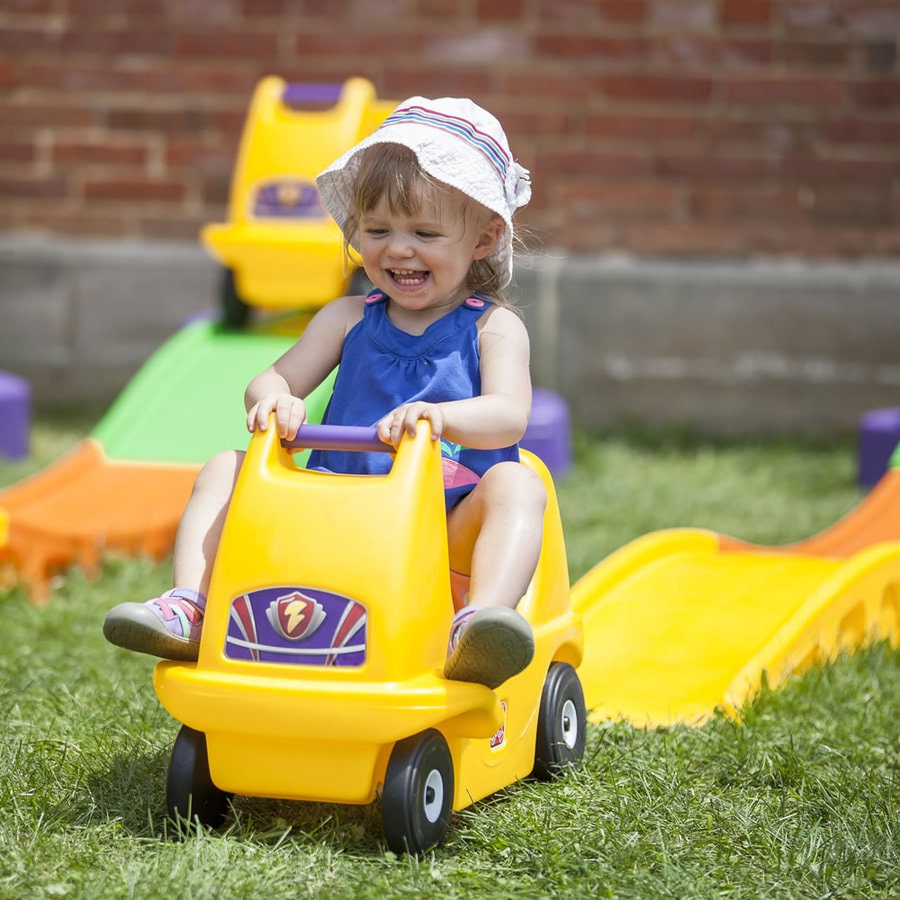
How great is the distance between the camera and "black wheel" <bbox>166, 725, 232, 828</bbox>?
95.1 inches

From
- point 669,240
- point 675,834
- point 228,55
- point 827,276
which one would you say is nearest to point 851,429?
point 827,276

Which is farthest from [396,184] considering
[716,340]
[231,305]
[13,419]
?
[716,340]

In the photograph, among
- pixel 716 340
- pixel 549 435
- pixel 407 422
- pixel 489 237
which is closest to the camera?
pixel 407 422

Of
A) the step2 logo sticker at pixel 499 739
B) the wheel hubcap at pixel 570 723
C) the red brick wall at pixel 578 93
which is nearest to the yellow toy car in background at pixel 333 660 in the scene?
the step2 logo sticker at pixel 499 739

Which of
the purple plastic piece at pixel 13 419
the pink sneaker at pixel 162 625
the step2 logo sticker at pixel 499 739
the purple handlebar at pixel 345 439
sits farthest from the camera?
the purple plastic piece at pixel 13 419

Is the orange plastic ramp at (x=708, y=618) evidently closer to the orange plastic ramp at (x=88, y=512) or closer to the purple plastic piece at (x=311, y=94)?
the orange plastic ramp at (x=88, y=512)

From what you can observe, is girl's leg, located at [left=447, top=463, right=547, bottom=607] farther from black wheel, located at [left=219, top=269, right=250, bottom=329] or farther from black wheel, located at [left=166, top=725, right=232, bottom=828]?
black wheel, located at [left=219, top=269, right=250, bottom=329]

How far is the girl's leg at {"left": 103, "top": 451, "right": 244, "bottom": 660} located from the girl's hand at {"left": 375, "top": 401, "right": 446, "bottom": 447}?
1.08 ft

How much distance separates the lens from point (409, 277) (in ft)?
8.99

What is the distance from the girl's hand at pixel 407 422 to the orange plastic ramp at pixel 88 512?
203 centimetres

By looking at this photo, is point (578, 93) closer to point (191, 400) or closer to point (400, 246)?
point (191, 400)

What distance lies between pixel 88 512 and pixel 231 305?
44.3 inches

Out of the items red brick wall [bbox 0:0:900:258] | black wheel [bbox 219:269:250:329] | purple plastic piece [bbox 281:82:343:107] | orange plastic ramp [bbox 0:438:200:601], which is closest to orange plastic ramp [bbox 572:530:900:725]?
orange plastic ramp [bbox 0:438:200:601]

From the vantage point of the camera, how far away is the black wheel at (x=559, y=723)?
274cm
